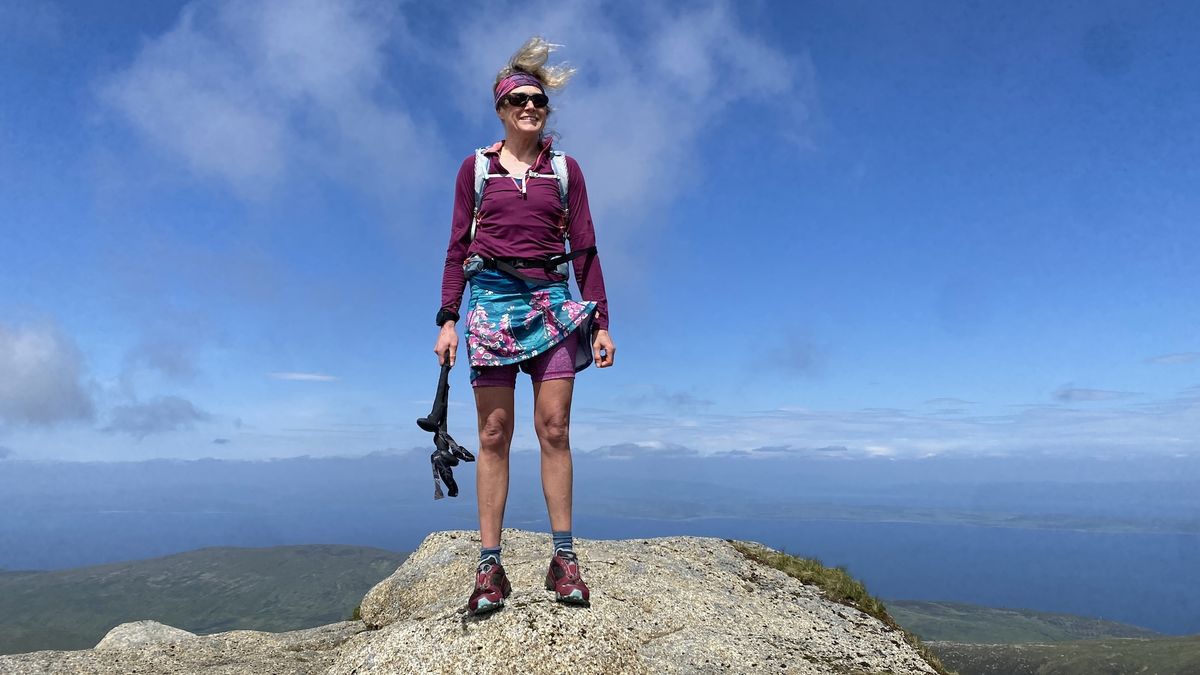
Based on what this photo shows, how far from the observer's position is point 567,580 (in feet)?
23.2

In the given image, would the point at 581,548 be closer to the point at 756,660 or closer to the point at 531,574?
the point at 531,574

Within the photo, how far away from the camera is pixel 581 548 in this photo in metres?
11.0

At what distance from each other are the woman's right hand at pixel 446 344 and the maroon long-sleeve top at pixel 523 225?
23 cm

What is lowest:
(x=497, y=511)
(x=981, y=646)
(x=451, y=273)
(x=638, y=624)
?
(x=981, y=646)

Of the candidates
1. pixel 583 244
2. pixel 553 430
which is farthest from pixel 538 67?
pixel 553 430

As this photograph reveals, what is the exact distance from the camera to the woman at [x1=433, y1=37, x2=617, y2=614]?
6.64m

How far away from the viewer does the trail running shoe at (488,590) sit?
6914mm

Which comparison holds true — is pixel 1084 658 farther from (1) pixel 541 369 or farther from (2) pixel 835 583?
(1) pixel 541 369

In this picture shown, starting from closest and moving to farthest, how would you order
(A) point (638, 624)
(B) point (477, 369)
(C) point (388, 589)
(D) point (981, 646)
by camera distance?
1. (B) point (477, 369)
2. (A) point (638, 624)
3. (C) point (388, 589)
4. (D) point (981, 646)

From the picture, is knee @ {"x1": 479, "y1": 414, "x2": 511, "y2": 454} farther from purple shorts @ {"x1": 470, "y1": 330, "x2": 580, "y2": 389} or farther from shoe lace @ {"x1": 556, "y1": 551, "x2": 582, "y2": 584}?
shoe lace @ {"x1": 556, "y1": 551, "x2": 582, "y2": 584}

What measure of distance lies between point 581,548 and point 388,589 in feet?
11.2

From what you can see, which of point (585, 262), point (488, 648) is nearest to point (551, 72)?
point (585, 262)

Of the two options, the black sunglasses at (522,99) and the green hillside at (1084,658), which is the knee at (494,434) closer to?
the black sunglasses at (522,99)

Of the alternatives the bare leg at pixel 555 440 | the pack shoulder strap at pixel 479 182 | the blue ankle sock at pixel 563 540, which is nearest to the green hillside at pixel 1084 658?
the blue ankle sock at pixel 563 540
